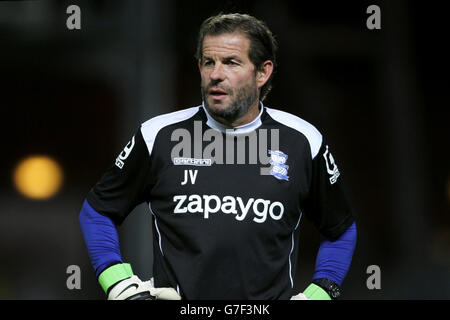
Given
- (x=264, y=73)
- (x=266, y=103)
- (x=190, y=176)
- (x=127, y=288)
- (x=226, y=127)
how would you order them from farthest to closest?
1. (x=266, y=103)
2. (x=264, y=73)
3. (x=226, y=127)
4. (x=190, y=176)
5. (x=127, y=288)

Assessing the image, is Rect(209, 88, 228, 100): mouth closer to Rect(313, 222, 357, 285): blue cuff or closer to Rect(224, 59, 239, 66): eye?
Rect(224, 59, 239, 66): eye

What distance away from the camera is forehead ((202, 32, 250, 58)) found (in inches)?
143

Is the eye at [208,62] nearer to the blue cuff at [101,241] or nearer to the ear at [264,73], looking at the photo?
the ear at [264,73]

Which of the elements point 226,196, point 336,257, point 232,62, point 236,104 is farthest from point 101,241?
point 336,257

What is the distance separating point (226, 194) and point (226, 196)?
1 cm

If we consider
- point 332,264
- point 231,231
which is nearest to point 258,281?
point 231,231

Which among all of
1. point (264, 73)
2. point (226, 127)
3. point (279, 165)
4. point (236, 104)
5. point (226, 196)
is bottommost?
point (226, 196)

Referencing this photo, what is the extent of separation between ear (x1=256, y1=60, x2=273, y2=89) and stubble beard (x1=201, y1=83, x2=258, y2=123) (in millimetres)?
104

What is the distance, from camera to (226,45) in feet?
12.0

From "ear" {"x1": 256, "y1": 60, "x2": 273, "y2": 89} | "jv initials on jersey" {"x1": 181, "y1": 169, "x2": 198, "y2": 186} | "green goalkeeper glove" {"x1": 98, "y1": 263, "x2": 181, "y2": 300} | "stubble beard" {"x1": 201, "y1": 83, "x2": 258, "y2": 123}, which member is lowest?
"green goalkeeper glove" {"x1": 98, "y1": 263, "x2": 181, "y2": 300}

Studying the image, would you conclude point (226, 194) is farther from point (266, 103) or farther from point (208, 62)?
point (266, 103)

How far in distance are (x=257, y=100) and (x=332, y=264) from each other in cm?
105

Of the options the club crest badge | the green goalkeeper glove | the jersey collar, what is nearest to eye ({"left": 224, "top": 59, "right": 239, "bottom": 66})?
the jersey collar
